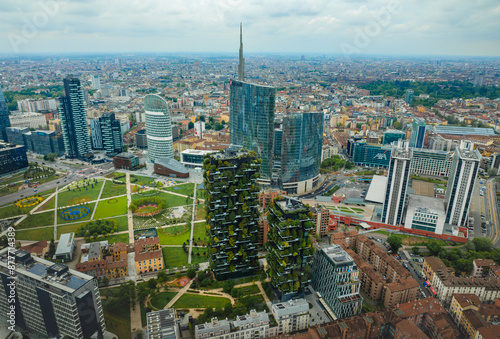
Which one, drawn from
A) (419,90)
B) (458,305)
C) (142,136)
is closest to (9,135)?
(142,136)

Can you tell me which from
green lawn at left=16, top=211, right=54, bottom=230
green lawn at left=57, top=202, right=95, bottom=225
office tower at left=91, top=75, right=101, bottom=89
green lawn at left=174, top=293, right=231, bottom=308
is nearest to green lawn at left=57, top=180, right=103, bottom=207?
green lawn at left=57, top=202, right=95, bottom=225

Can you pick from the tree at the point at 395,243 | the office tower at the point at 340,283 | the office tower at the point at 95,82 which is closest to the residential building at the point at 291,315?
the office tower at the point at 340,283

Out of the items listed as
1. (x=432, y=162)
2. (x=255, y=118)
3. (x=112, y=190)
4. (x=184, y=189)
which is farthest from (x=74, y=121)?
(x=432, y=162)

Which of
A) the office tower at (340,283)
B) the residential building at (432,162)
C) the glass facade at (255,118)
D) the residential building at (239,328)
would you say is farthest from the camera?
the residential building at (432,162)

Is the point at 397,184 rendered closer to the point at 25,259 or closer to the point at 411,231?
the point at 411,231

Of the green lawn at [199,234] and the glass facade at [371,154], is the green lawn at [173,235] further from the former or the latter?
the glass facade at [371,154]
